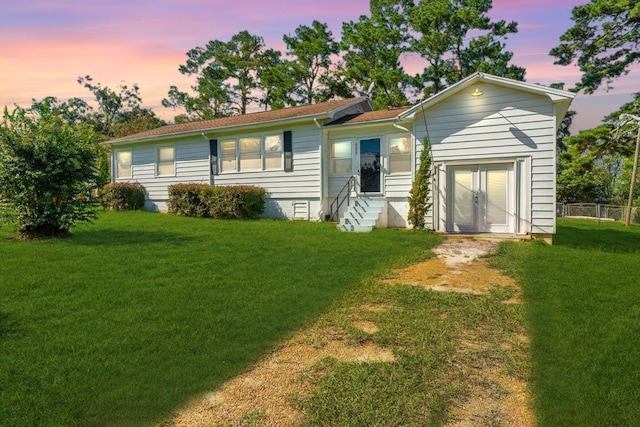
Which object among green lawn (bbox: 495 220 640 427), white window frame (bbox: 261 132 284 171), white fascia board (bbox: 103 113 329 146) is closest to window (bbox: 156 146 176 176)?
white fascia board (bbox: 103 113 329 146)

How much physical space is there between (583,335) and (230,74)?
35.6 meters

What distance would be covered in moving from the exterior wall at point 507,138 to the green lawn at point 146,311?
10.7 feet

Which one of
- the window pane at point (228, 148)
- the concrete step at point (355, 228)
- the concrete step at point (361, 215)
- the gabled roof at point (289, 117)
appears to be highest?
the gabled roof at point (289, 117)

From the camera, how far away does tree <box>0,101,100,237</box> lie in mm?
8664

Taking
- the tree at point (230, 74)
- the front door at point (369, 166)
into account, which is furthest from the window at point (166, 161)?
the tree at point (230, 74)

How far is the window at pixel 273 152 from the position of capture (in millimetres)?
14742

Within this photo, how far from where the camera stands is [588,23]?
22.0 meters

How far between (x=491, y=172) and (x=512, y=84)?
230 cm

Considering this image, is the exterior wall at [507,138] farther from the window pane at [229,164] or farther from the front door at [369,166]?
the window pane at [229,164]

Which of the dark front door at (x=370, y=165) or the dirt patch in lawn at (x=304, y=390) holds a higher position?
the dark front door at (x=370, y=165)

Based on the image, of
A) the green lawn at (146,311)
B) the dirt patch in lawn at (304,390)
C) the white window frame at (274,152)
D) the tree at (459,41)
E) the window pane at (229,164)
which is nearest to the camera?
the dirt patch in lawn at (304,390)

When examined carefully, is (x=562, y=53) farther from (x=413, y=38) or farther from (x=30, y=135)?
(x=30, y=135)

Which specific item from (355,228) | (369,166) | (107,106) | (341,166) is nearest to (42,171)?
(355,228)

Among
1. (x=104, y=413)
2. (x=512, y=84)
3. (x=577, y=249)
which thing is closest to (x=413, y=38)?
(x=512, y=84)
